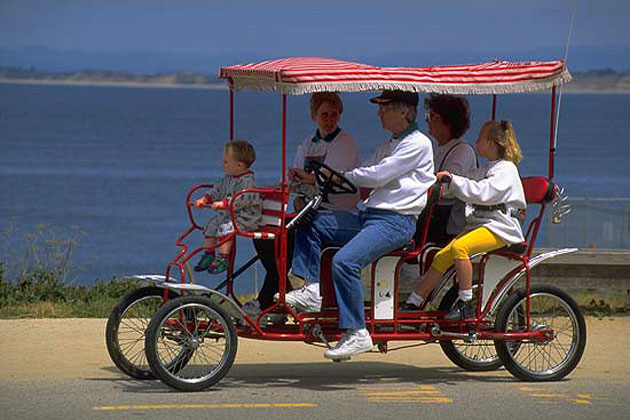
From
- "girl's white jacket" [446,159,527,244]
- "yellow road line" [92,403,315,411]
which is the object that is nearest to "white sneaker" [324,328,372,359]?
"yellow road line" [92,403,315,411]

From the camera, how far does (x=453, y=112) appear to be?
10914mm

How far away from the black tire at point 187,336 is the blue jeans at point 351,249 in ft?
2.14

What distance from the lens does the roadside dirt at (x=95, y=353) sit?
11.0m

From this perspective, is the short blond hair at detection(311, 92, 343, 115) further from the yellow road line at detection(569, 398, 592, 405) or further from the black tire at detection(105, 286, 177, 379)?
the yellow road line at detection(569, 398, 592, 405)

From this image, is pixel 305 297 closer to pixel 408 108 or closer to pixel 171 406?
pixel 171 406

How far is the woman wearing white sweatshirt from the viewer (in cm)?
1027

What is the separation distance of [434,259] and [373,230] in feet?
1.91

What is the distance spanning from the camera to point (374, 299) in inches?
406

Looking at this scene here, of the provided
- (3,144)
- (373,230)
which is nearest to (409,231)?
(373,230)

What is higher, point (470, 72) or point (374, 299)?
point (470, 72)

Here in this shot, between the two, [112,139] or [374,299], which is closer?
[374,299]

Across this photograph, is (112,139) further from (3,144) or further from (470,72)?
(470,72)

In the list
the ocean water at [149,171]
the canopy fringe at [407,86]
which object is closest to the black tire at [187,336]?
the canopy fringe at [407,86]

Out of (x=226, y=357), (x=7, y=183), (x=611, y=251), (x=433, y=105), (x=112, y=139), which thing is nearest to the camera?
(x=226, y=357)
